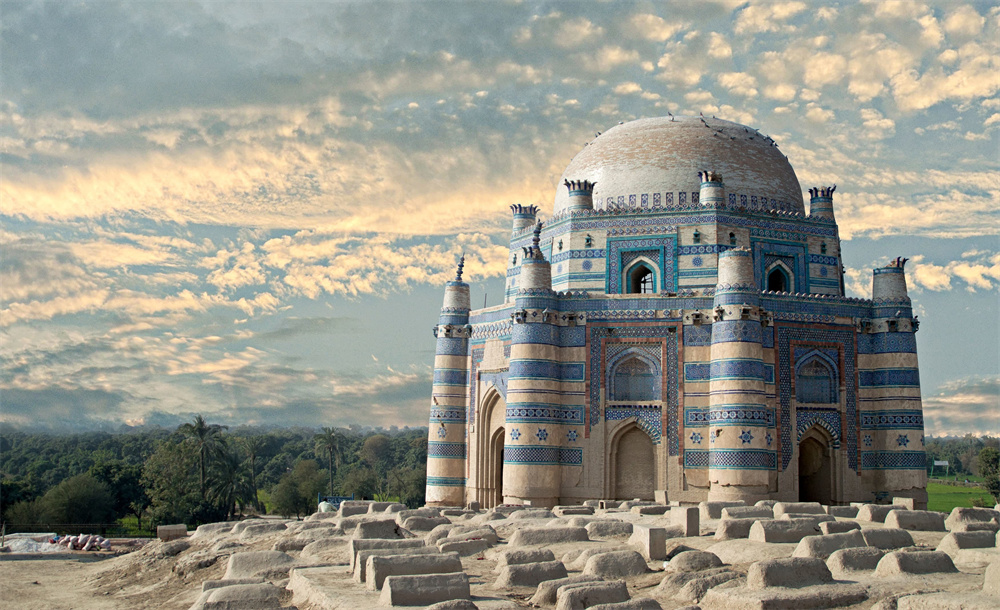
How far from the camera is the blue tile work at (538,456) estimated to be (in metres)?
28.3

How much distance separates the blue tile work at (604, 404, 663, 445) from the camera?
29.1 m

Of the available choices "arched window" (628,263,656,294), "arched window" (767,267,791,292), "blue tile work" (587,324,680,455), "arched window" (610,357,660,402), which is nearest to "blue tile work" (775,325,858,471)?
"arched window" (767,267,791,292)

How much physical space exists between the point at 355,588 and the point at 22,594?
39.3 feet

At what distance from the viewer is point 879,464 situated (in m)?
29.9

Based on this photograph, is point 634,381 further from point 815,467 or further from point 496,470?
point 815,467

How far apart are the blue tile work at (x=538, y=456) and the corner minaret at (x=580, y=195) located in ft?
27.0

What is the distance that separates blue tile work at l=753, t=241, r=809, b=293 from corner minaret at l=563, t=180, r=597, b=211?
5408mm

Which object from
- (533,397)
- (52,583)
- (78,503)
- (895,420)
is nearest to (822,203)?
(895,420)

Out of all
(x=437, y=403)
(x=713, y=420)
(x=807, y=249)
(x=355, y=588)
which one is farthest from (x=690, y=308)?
(x=355, y=588)

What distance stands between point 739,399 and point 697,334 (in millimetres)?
2619

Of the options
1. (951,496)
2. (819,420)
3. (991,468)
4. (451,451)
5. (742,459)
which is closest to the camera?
(742,459)

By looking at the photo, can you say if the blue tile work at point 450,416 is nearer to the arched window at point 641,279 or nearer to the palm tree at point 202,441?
the arched window at point 641,279

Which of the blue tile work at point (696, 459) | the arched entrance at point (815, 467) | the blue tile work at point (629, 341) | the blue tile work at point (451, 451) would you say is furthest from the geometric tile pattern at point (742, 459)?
the blue tile work at point (451, 451)

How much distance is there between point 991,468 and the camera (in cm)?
5178
